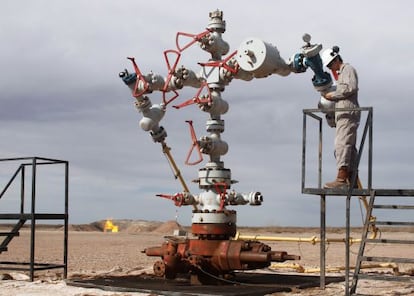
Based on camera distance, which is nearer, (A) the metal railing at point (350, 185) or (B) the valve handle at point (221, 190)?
(A) the metal railing at point (350, 185)

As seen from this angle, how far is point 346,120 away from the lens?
1245cm

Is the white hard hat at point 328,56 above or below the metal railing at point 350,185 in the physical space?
above

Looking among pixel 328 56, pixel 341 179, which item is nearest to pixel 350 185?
pixel 341 179

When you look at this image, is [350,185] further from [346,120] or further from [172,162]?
[172,162]

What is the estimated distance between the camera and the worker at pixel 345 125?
12445 millimetres

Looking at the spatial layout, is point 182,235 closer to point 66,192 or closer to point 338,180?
point 66,192

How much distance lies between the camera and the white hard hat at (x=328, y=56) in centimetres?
1309

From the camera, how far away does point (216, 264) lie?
44.2ft

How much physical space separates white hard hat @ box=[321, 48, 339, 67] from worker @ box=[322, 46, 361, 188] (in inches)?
18.1

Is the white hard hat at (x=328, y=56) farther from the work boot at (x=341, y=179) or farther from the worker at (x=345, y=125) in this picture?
the work boot at (x=341, y=179)

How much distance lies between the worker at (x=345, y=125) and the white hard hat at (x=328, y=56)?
1.51 ft

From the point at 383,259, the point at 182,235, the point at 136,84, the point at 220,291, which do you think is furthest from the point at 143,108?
the point at 383,259

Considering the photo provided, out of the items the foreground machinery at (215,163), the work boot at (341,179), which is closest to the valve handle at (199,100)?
the foreground machinery at (215,163)

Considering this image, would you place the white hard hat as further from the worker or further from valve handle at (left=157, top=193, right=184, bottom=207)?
valve handle at (left=157, top=193, right=184, bottom=207)
